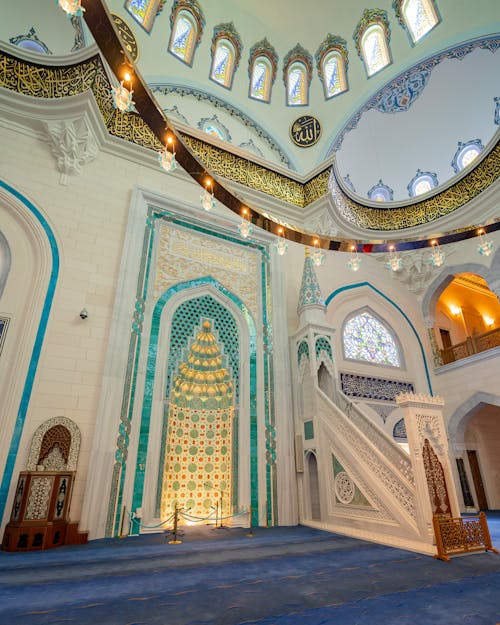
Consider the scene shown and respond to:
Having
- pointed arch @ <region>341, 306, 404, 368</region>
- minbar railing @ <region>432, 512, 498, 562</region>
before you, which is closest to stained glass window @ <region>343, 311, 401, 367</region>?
pointed arch @ <region>341, 306, 404, 368</region>

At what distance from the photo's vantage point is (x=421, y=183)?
30.3ft

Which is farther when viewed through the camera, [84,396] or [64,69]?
[64,69]

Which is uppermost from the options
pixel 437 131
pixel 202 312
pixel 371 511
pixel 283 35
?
pixel 283 35

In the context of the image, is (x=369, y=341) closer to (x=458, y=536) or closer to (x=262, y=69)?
(x=458, y=536)

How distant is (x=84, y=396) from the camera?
4281 mm

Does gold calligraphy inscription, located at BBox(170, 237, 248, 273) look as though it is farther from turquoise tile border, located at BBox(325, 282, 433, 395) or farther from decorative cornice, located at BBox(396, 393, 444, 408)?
decorative cornice, located at BBox(396, 393, 444, 408)

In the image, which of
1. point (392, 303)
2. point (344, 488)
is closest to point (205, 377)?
point (344, 488)

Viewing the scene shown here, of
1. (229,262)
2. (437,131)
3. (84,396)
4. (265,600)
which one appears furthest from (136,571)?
(437,131)

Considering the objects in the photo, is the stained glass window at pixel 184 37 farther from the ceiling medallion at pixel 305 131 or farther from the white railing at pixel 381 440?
the white railing at pixel 381 440

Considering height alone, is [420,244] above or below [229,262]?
below

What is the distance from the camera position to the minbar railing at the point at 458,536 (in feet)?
9.37

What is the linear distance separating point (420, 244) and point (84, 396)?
4857 millimetres

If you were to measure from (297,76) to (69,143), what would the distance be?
6210 millimetres

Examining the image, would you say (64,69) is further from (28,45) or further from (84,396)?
(84,396)
